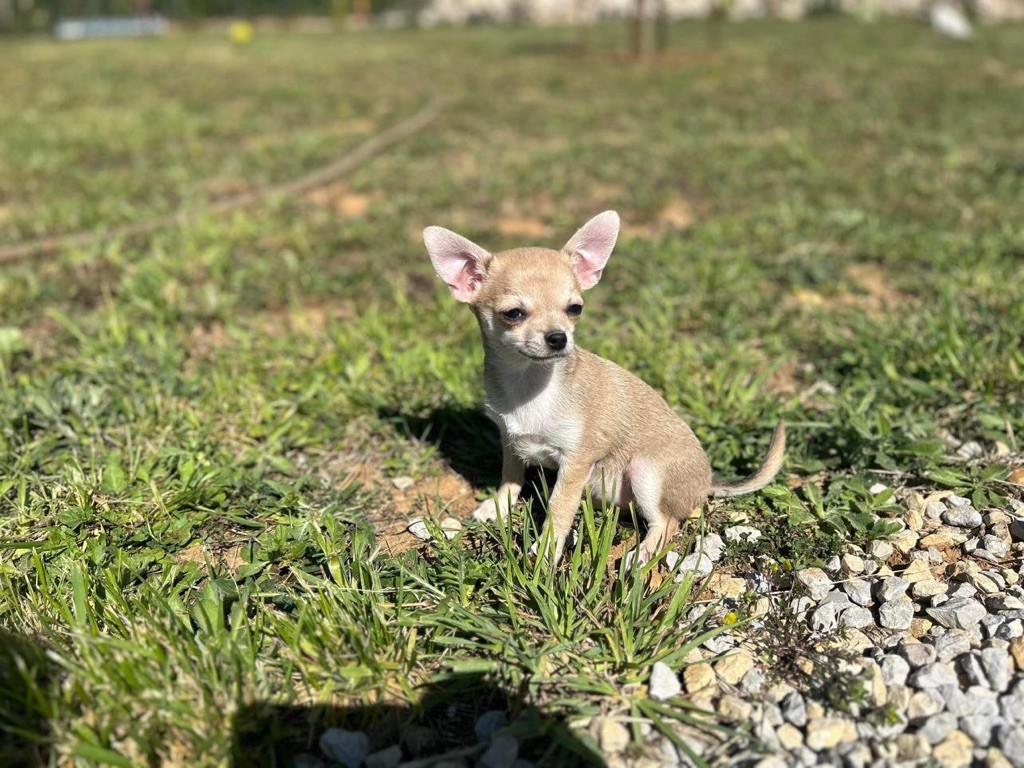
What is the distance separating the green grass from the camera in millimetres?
2377

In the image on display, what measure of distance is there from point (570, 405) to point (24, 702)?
186cm

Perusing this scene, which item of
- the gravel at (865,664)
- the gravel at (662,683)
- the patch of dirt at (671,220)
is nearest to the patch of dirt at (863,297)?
the patch of dirt at (671,220)

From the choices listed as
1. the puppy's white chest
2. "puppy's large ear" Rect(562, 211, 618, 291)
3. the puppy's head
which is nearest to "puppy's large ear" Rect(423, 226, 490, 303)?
the puppy's head

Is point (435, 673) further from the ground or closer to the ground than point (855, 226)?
closer to the ground

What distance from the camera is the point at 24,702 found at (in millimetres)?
2170

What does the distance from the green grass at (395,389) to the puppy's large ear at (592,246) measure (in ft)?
3.31

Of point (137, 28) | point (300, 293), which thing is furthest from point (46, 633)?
point (137, 28)

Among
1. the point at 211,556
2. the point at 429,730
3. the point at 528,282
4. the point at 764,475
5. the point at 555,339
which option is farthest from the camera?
the point at 764,475

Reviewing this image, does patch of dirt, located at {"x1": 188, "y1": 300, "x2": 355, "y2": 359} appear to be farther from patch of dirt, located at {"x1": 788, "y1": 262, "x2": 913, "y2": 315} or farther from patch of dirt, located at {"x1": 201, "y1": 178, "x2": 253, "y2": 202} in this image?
patch of dirt, located at {"x1": 788, "y1": 262, "x2": 913, "y2": 315}

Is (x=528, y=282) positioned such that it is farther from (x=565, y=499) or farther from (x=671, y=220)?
(x=671, y=220)

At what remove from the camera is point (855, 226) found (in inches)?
252

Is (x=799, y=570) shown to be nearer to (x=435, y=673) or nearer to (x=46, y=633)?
(x=435, y=673)

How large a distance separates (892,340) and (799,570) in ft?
6.80

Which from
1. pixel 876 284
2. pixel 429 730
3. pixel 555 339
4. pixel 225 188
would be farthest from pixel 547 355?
pixel 225 188
